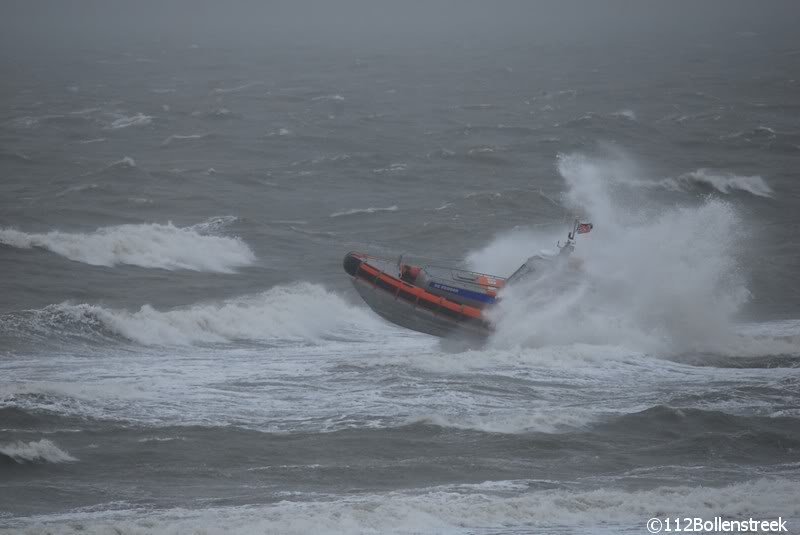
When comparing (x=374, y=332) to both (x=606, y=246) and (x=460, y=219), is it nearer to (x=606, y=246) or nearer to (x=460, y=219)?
(x=606, y=246)

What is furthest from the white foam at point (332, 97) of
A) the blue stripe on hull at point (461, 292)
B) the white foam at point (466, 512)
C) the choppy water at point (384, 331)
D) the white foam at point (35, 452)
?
the white foam at point (466, 512)

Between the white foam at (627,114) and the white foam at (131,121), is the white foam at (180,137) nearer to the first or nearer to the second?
the white foam at (131,121)

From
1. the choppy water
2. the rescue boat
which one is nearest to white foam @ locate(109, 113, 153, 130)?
the choppy water

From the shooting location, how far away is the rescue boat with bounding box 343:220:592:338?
2488 cm

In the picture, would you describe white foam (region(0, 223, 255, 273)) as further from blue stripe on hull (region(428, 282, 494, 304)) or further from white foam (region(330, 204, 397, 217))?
blue stripe on hull (region(428, 282, 494, 304))

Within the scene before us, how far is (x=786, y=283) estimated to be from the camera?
30.5 m

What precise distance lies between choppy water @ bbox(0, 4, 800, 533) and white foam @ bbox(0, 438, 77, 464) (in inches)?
1.6

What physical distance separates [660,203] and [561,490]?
81.5 feet

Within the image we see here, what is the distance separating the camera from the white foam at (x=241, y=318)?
24.7 m

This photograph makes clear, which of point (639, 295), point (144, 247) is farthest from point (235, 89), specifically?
point (639, 295)

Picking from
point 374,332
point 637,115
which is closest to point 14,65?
point 637,115

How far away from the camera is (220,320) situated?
85.4 ft

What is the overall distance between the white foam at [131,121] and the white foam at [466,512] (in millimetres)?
43632

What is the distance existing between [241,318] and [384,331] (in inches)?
139
